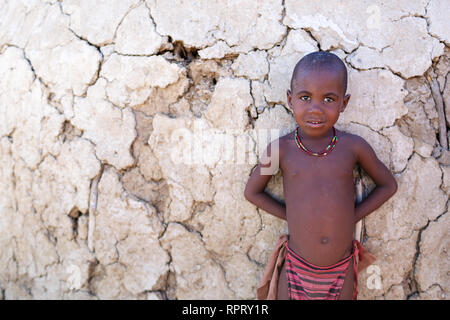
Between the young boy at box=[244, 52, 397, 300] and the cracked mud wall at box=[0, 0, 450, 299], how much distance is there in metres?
0.13

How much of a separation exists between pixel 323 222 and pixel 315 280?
0.27 metres

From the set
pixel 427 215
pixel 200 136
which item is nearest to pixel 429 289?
pixel 427 215

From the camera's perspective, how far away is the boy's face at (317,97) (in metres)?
1.77

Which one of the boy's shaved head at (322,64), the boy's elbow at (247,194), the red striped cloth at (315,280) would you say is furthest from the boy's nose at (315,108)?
the red striped cloth at (315,280)

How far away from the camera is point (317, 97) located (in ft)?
5.84

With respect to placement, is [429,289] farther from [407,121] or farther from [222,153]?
[222,153]

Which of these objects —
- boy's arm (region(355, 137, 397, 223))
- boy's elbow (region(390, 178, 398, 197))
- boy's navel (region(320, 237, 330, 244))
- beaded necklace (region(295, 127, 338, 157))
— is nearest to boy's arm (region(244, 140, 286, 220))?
beaded necklace (region(295, 127, 338, 157))

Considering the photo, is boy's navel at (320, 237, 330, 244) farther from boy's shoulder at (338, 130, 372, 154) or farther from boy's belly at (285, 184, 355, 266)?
boy's shoulder at (338, 130, 372, 154)

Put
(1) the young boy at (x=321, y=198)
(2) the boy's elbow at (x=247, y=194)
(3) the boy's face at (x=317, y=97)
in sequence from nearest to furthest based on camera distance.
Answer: (3) the boy's face at (x=317, y=97), (1) the young boy at (x=321, y=198), (2) the boy's elbow at (x=247, y=194)

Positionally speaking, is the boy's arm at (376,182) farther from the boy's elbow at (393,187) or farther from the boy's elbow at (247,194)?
the boy's elbow at (247,194)

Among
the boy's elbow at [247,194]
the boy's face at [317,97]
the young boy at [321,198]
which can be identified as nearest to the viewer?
the boy's face at [317,97]

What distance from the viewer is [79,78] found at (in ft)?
7.29

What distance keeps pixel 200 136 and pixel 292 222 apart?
24.5 inches

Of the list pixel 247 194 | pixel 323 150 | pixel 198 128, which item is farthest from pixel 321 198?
pixel 198 128
